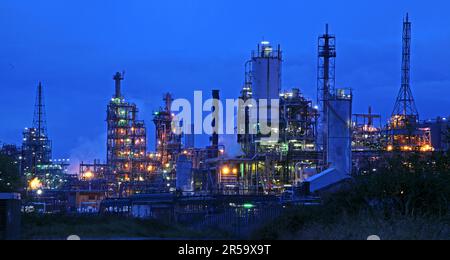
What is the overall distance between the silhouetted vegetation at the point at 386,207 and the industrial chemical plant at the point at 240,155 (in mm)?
11889

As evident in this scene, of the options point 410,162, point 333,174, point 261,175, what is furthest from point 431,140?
point 410,162

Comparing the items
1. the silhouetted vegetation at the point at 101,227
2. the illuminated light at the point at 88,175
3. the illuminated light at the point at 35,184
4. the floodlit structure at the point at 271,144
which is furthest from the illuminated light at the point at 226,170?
the illuminated light at the point at 88,175

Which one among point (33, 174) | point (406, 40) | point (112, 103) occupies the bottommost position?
point (33, 174)

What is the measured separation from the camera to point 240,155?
7381 centimetres

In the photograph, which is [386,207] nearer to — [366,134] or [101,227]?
[101,227]

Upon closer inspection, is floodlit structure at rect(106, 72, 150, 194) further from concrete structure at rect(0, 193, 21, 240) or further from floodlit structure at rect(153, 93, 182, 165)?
concrete structure at rect(0, 193, 21, 240)

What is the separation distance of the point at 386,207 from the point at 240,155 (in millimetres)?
51088

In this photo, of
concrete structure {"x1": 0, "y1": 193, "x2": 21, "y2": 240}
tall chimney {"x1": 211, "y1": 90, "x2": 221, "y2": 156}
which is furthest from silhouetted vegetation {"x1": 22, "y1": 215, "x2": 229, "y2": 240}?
tall chimney {"x1": 211, "y1": 90, "x2": 221, "y2": 156}

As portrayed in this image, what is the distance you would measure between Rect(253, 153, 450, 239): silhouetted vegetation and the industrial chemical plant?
39.0ft

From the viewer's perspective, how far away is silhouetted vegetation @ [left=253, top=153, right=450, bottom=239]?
1731cm
